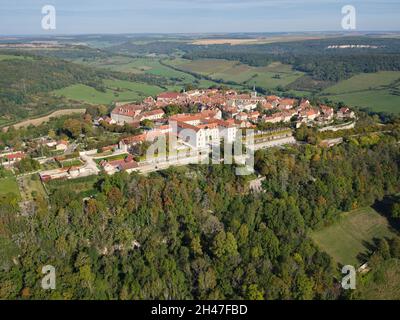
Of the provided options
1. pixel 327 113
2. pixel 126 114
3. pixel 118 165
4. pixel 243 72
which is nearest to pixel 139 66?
pixel 243 72

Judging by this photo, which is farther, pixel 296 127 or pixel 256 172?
pixel 296 127

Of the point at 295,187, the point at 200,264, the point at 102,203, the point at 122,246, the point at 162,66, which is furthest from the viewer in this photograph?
the point at 162,66

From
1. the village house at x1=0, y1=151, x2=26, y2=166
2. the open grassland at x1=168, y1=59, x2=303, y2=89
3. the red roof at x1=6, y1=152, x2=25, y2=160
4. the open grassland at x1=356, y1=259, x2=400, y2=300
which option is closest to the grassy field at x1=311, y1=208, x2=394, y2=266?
the open grassland at x1=356, y1=259, x2=400, y2=300

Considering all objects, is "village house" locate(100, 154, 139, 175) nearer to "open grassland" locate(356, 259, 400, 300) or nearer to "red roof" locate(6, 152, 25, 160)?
"red roof" locate(6, 152, 25, 160)

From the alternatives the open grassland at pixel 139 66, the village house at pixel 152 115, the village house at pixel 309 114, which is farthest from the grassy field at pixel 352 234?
the open grassland at pixel 139 66
